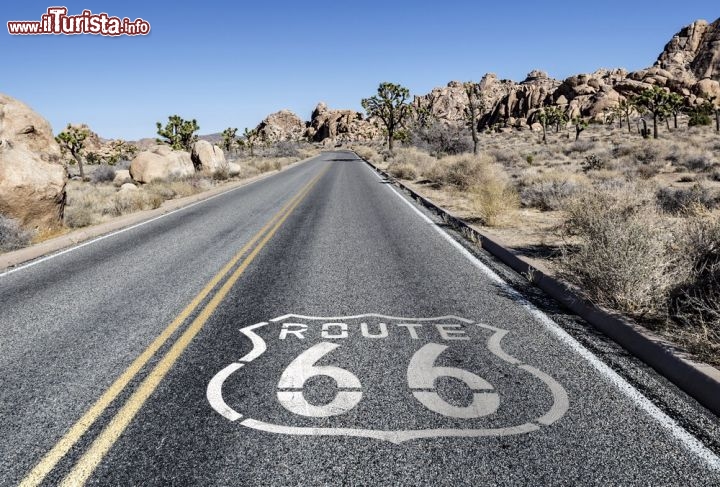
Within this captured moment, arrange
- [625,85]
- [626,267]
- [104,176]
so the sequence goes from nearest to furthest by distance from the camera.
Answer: [626,267], [104,176], [625,85]

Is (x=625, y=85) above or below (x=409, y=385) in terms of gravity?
above

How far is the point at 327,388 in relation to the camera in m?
3.78

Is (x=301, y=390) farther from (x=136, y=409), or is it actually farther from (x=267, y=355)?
(x=136, y=409)

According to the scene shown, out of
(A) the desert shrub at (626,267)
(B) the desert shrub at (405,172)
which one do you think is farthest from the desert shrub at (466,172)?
(A) the desert shrub at (626,267)

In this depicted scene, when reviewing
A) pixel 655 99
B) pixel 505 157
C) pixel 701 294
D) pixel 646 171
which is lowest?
pixel 701 294

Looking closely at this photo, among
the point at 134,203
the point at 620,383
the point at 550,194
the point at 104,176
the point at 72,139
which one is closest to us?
the point at 620,383

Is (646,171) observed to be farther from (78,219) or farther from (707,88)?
(707,88)

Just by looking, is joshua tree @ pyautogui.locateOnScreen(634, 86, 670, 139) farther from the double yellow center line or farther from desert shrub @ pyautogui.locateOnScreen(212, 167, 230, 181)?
the double yellow center line

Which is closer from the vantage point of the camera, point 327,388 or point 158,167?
point 327,388

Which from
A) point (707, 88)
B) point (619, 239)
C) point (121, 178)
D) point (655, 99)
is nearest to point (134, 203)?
point (121, 178)

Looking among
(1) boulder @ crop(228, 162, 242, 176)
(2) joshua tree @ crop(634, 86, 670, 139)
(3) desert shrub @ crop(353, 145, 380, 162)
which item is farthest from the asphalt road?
(2) joshua tree @ crop(634, 86, 670, 139)

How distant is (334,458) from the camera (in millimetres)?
2916

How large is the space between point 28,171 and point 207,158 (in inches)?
865

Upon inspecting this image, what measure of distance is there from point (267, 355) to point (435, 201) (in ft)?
40.5
